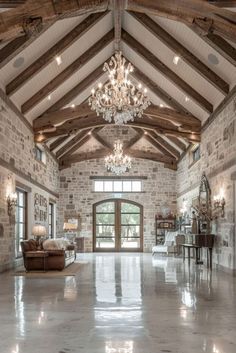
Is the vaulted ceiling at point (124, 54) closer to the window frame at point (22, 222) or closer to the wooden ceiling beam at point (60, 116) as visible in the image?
the wooden ceiling beam at point (60, 116)

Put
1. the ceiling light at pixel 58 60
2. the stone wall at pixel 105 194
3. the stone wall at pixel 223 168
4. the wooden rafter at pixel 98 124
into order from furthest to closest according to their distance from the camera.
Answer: the stone wall at pixel 105 194, the wooden rafter at pixel 98 124, the stone wall at pixel 223 168, the ceiling light at pixel 58 60

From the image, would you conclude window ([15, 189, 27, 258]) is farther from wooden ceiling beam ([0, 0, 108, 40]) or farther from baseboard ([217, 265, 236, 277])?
wooden ceiling beam ([0, 0, 108, 40])

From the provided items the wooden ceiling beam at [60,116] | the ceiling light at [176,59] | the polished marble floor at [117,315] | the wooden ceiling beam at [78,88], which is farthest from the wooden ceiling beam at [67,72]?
the polished marble floor at [117,315]

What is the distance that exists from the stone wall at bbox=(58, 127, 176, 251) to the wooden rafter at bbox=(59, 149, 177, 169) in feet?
1.61

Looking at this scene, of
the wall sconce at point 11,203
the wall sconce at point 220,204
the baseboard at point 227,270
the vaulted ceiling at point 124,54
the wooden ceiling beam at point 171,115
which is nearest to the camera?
the vaulted ceiling at point 124,54

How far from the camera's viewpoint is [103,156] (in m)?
21.1

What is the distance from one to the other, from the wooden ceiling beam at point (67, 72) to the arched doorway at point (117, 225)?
9.63 metres

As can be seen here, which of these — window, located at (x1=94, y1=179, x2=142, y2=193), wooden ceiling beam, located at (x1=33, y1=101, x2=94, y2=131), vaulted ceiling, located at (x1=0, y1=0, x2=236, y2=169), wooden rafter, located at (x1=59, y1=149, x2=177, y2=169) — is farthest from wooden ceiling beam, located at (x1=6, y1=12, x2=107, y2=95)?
window, located at (x1=94, y1=179, x2=142, y2=193)

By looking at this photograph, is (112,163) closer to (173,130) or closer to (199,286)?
(173,130)

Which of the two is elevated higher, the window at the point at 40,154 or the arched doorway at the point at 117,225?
the window at the point at 40,154

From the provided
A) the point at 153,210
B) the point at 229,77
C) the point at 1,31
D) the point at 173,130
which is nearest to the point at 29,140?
the point at 173,130

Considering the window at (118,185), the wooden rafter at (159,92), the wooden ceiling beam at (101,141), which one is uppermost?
the wooden rafter at (159,92)

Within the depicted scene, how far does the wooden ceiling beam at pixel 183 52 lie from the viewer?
9.96 m

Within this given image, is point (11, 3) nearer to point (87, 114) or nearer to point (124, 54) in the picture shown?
point (124, 54)
